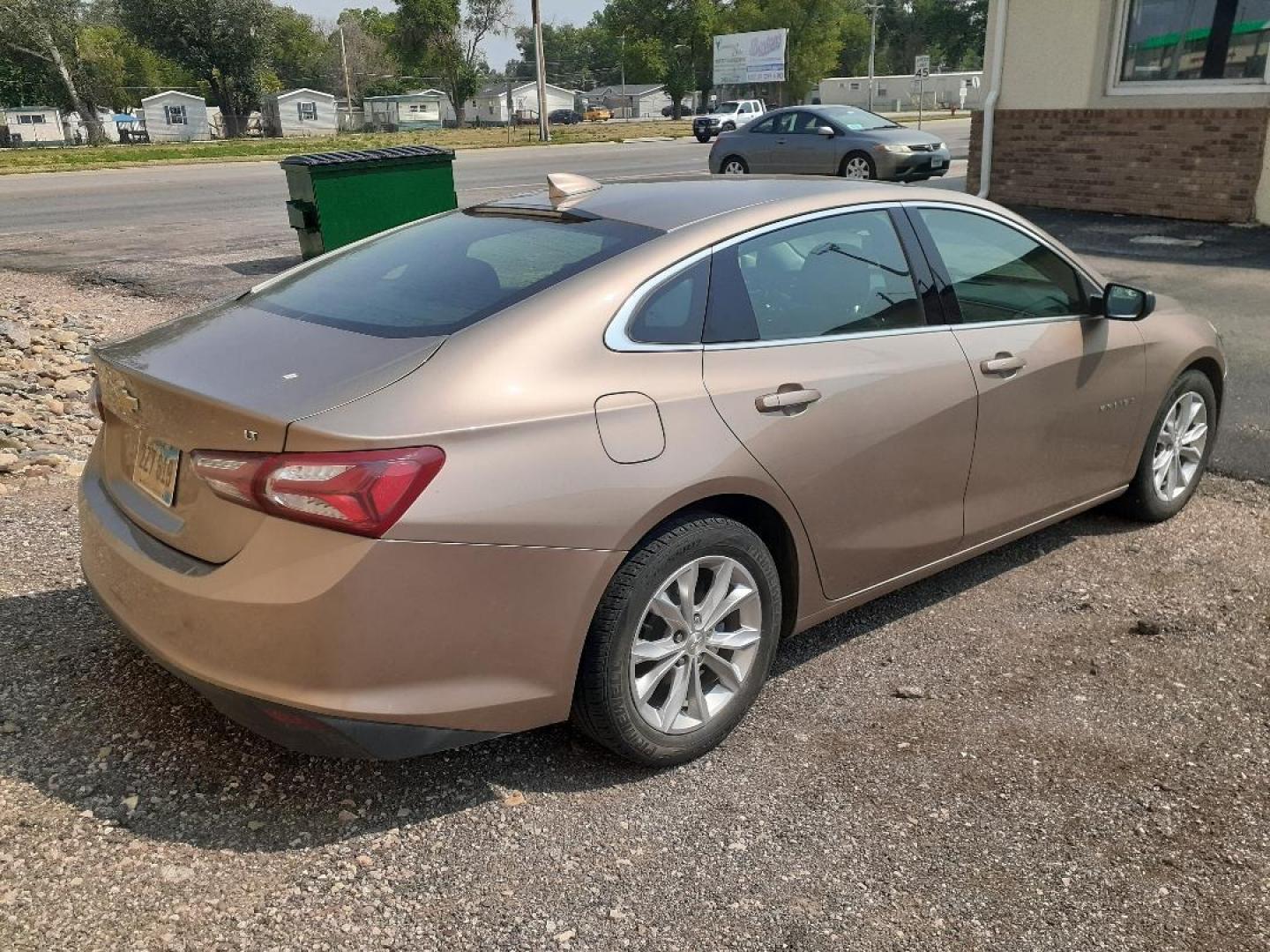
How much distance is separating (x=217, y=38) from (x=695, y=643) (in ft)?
264

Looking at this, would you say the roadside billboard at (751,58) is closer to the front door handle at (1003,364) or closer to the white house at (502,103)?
the white house at (502,103)

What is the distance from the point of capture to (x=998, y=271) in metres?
4.10

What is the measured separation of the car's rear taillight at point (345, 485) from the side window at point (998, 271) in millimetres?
2183

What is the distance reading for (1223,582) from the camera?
4.30 meters

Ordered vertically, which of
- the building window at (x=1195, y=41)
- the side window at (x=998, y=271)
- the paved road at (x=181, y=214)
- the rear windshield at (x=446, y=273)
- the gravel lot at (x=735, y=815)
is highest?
the building window at (x=1195, y=41)

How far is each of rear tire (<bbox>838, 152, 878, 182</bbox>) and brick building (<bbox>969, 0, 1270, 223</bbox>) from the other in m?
A: 4.32

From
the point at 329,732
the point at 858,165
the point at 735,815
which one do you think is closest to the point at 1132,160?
the point at 858,165

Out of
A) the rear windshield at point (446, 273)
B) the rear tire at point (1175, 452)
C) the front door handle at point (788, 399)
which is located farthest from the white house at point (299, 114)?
the front door handle at point (788, 399)

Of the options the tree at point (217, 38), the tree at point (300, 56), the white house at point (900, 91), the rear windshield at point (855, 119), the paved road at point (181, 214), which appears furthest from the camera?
the tree at point (300, 56)

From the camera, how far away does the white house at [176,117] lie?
69.0m

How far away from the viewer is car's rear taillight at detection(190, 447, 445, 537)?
8.13ft

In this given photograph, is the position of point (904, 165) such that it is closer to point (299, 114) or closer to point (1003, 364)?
point (1003, 364)

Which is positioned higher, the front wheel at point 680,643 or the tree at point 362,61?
the tree at point 362,61

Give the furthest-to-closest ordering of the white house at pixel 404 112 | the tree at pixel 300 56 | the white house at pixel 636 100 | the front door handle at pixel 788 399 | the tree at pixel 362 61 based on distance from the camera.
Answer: the tree at pixel 300 56 < the white house at pixel 636 100 < the tree at pixel 362 61 < the white house at pixel 404 112 < the front door handle at pixel 788 399
